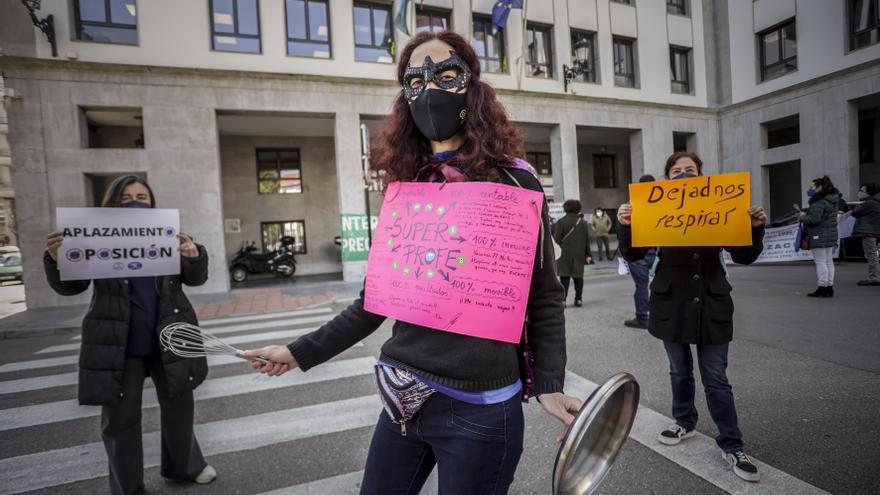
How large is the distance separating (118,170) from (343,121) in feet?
22.1

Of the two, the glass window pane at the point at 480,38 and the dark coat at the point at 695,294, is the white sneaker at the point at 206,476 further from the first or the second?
the glass window pane at the point at 480,38

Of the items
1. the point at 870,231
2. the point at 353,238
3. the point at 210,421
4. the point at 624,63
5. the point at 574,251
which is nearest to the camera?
the point at 210,421

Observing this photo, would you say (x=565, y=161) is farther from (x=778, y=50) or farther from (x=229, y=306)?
(x=229, y=306)

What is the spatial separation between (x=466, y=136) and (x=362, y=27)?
15930 millimetres

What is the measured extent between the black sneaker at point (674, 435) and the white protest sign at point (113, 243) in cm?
368

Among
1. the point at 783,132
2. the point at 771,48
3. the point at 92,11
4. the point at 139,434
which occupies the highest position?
the point at 771,48

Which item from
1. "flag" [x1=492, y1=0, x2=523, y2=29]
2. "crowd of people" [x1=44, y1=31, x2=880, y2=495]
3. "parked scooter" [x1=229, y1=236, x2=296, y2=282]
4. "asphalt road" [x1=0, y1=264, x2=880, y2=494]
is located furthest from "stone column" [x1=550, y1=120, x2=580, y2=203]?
"crowd of people" [x1=44, y1=31, x2=880, y2=495]

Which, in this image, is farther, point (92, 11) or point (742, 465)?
point (92, 11)

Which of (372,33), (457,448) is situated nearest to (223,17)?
(372,33)

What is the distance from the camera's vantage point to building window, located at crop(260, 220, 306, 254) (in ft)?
62.1

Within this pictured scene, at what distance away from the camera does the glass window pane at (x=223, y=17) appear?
1366 centimetres

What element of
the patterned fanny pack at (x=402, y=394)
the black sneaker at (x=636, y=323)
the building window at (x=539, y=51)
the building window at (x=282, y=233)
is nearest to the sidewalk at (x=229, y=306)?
the building window at (x=282, y=233)

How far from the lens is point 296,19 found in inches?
575

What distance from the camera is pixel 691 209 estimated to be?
3.06 m
